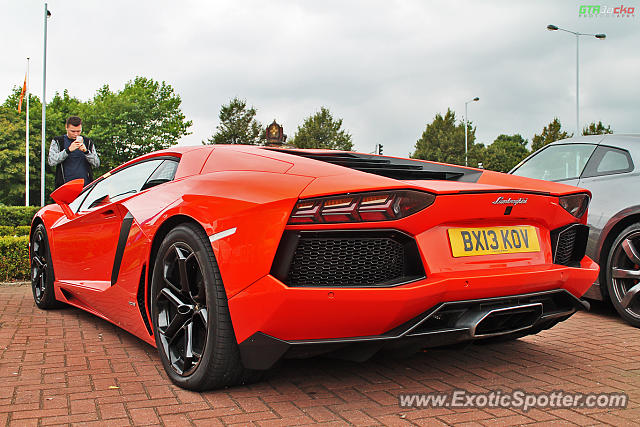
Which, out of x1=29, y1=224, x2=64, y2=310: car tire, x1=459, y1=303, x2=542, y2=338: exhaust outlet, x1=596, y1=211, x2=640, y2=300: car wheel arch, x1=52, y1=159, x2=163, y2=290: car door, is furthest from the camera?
x1=29, y1=224, x2=64, y2=310: car tire

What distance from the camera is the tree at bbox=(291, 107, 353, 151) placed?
70750 mm

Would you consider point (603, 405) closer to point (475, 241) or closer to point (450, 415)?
point (450, 415)

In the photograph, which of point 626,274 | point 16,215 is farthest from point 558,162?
point 16,215

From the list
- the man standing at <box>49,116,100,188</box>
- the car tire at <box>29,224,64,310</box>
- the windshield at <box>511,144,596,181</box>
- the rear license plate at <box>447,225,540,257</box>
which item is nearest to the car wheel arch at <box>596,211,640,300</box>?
the windshield at <box>511,144,596,181</box>

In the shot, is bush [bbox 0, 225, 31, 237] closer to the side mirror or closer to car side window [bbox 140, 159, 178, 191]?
the side mirror

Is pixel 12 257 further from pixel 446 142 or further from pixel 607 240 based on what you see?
pixel 446 142

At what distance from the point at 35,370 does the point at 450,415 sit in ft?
7.37

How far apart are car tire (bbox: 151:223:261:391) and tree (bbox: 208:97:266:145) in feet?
200

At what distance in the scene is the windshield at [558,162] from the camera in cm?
514

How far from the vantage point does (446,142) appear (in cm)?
7888

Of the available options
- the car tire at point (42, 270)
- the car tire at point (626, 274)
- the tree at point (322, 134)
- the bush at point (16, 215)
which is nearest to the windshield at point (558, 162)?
the car tire at point (626, 274)

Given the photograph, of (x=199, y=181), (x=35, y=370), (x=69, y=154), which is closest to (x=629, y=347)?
(x=199, y=181)

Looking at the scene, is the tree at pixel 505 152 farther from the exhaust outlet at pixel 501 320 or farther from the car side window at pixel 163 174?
the exhaust outlet at pixel 501 320

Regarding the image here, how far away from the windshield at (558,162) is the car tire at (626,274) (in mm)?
803
